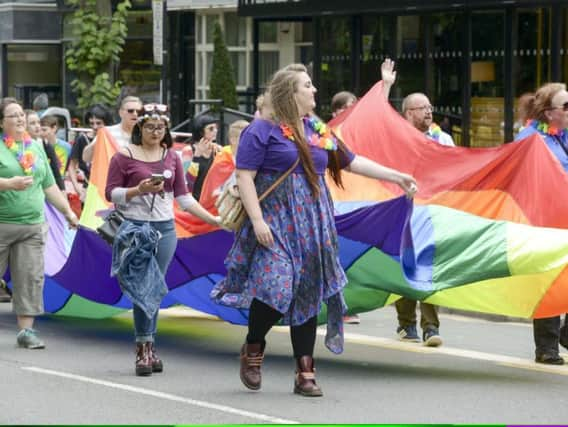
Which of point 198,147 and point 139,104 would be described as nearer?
point 139,104

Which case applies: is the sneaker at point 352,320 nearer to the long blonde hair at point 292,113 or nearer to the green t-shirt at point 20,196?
the green t-shirt at point 20,196

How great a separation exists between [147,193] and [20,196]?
64.7 inches

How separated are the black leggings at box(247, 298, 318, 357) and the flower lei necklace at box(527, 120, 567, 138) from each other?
2582 millimetres

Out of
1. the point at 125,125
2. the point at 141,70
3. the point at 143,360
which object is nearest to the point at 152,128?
the point at 143,360

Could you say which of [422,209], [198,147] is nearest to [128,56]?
[198,147]

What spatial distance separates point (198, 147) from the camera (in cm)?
1419

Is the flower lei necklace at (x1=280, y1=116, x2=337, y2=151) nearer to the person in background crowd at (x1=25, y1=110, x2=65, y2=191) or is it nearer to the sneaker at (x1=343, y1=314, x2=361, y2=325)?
the sneaker at (x1=343, y1=314, x2=361, y2=325)

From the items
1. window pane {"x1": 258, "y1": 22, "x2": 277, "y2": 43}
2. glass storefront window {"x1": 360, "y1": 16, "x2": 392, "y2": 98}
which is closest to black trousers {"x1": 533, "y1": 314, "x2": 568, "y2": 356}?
glass storefront window {"x1": 360, "y1": 16, "x2": 392, "y2": 98}

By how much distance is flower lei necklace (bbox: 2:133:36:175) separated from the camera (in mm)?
10734

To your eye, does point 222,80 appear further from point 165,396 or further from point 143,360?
point 165,396

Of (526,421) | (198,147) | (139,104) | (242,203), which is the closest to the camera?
(526,421)

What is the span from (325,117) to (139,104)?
12.4 meters

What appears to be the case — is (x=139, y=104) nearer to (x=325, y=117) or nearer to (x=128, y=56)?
(x=325, y=117)

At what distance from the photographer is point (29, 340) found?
1069 centimetres
